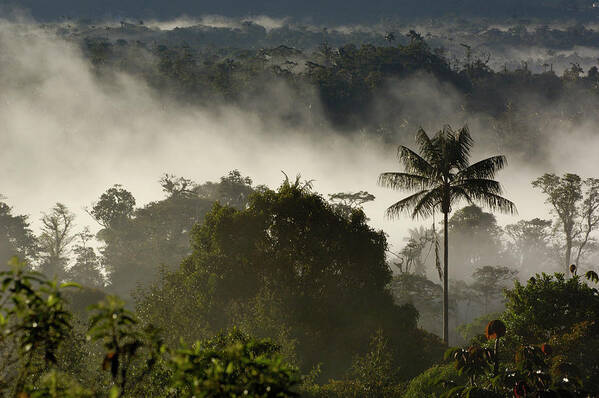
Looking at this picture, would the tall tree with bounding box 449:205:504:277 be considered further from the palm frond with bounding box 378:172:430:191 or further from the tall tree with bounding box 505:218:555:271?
the palm frond with bounding box 378:172:430:191

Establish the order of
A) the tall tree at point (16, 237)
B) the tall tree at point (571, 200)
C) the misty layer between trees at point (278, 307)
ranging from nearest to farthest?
the misty layer between trees at point (278, 307)
the tall tree at point (571, 200)
the tall tree at point (16, 237)

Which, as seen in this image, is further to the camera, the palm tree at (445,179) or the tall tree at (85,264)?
the tall tree at (85,264)

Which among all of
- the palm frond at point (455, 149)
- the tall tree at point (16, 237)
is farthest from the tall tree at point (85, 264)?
the palm frond at point (455, 149)

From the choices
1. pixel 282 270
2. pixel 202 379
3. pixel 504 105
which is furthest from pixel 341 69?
pixel 202 379

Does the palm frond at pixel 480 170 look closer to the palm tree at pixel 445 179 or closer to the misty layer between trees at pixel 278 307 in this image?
the palm tree at pixel 445 179

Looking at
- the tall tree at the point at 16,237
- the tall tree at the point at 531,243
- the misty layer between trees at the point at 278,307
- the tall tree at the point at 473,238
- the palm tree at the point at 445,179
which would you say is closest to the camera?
the misty layer between trees at the point at 278,307

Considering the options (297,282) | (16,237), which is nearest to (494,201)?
(297,282)

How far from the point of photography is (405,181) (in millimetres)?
30141

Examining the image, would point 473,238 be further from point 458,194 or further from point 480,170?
point 480,170

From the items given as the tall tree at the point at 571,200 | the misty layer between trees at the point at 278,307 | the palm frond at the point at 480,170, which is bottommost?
the misty layer between trees at the point at 278,307

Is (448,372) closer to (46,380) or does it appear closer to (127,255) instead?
(46,380)

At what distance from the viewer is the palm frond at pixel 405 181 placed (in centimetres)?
2994

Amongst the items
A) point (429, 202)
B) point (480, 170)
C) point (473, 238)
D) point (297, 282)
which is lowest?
point (297, 282)

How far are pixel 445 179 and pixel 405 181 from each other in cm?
219
